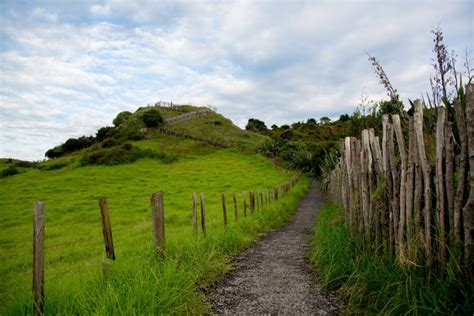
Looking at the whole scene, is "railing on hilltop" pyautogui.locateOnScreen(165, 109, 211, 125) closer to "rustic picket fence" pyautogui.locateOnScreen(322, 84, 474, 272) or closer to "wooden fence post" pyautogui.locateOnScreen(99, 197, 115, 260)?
"wooden fence post" pyautogui.locateOnScreen(99, 197, 115, 260)

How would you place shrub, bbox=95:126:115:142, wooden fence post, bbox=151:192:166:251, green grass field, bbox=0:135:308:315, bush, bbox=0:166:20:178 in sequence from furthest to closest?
1. shrub, bbox=95:126:115:142
2. bush, bbox=0:166:20:178
3. wooden fence post, bbox=151:192:166:251
4. green grass field, bbox=0:135:308:315

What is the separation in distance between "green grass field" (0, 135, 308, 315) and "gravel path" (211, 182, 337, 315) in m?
0.36

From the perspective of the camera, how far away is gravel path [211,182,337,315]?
13.3ft

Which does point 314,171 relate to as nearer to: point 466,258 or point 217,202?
point 217,202

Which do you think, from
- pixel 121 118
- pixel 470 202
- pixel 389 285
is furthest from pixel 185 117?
pixel 470 202

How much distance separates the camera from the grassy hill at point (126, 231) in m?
3.72

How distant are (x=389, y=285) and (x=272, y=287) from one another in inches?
76.7

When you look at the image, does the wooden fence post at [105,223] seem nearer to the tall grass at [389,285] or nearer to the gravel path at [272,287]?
the gravel path at [272,287]

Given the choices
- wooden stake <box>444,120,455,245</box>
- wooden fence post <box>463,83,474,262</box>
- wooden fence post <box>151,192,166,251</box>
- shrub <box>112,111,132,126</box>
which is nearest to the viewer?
wooden fence post <box>463,83,474,262</box>

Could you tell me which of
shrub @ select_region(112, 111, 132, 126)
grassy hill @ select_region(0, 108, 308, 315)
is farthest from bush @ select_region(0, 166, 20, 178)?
shrub @ select_region(112, 111, 132, 126)

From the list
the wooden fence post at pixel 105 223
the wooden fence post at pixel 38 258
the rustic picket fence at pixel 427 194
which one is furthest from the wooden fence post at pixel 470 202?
the wooden fence post at pixel 38 258

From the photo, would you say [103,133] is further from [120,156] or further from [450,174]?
[450,174]

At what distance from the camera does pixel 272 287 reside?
484 cm

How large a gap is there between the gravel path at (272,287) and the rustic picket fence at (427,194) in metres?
1.25
